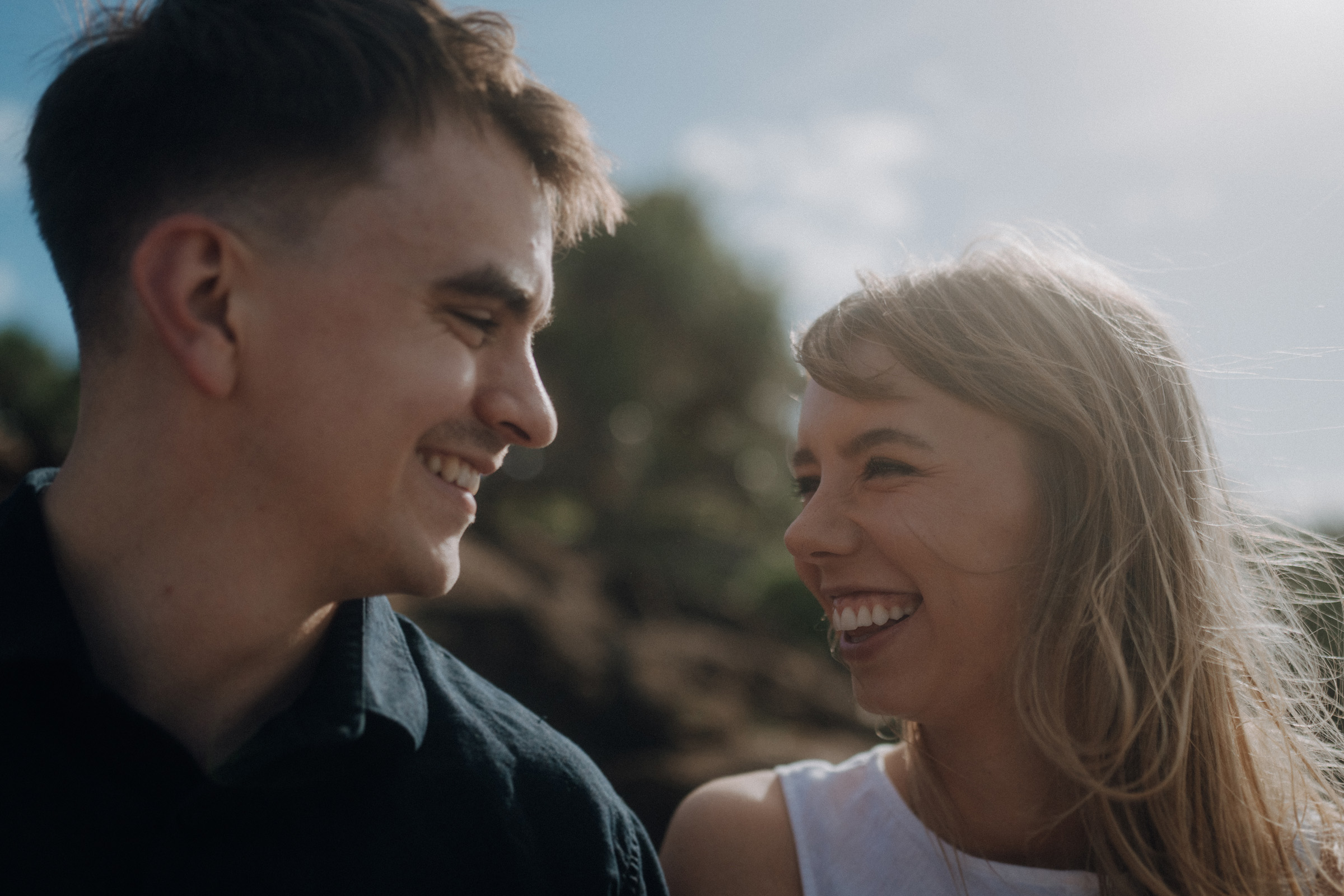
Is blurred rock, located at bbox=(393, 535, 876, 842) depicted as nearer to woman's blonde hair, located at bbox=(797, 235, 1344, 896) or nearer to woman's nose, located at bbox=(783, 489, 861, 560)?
woman's nose, located at bbox=(783, 489, 861, 560)

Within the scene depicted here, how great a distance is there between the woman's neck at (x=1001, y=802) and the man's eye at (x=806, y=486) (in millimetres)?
900

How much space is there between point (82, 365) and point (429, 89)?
1.05m

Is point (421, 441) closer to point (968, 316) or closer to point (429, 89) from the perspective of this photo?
point (429, 89)

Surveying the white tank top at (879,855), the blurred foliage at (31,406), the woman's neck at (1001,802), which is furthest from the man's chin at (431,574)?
the woman's neck at (1001,802)

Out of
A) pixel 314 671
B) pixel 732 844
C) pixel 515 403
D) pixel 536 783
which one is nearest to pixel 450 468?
pixel 515 403

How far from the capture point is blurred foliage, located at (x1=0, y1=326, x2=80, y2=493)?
21.5 ft

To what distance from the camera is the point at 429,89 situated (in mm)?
1986

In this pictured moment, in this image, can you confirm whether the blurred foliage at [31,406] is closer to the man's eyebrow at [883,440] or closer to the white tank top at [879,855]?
the man's eyebrow at [883,440]

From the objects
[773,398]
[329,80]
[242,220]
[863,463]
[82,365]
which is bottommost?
[82,365]

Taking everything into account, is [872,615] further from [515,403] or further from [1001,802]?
[515,403]

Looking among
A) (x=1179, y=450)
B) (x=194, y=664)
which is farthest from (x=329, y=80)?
(x=1179, y=450)

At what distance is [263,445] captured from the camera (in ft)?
5.98

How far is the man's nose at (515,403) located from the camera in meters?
2.00

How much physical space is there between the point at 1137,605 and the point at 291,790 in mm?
2328
